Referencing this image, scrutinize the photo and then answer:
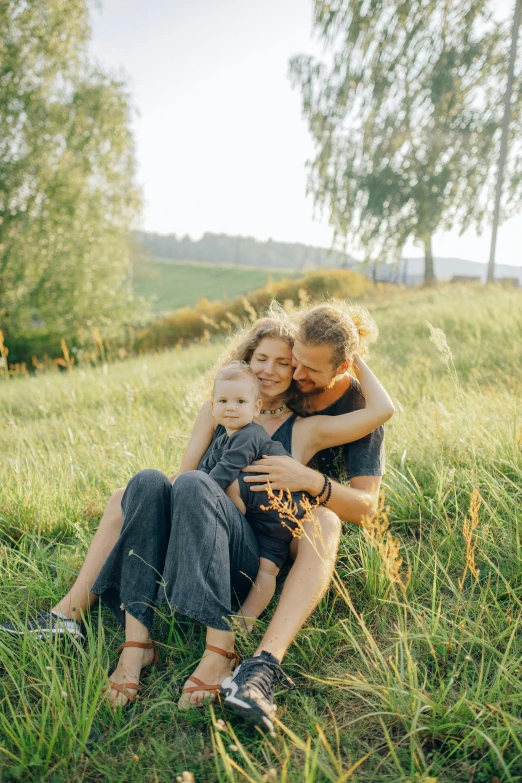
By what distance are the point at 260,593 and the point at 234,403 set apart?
33.1 inches

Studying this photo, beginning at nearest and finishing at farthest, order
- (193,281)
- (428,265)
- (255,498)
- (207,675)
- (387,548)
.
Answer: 1. (387,548)
2. (207,675)
3. (255,498)
4. (428,265)
5. (193,281)

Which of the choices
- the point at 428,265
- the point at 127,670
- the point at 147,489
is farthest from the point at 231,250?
the point at 127,670

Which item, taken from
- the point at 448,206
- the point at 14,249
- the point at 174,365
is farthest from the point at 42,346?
the point at 448,206

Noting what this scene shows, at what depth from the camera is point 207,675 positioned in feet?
6.80

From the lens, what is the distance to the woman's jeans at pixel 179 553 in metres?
2.13

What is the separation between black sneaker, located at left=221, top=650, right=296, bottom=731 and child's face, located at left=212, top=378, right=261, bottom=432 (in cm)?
101

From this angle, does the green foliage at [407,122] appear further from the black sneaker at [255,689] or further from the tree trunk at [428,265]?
the black sneaker at [255,689]

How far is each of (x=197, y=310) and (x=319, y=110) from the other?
287 inches

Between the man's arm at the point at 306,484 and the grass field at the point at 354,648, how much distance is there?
169 millimetres

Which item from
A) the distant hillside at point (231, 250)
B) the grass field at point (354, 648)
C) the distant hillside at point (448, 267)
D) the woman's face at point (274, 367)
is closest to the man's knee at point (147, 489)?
the grass field at point (354, 648)

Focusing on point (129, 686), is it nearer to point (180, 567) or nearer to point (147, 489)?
point (180, 567)

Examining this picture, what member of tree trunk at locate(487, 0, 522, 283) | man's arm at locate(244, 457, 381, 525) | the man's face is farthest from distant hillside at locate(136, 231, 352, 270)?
man's arm at locate(244, 457, 381, 525)

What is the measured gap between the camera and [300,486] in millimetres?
2449

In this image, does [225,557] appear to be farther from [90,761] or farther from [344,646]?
[90,761]
